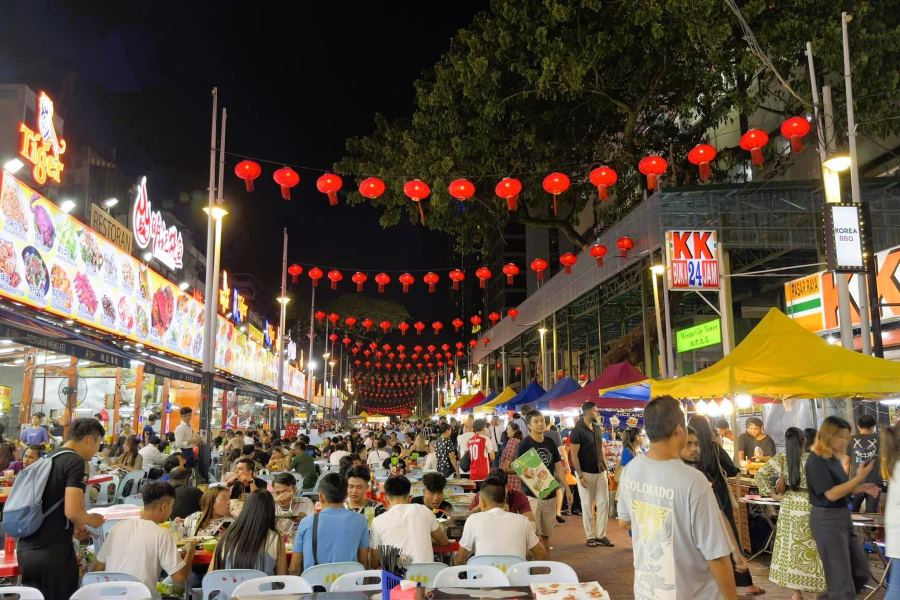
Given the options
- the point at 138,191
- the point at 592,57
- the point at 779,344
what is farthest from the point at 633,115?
the point at 138,191

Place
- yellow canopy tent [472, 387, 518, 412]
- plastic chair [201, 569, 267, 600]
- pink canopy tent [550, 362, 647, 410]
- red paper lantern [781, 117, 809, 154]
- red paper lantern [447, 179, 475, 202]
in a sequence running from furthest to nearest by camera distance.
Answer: yellow canopy tent [472, 387, 518, 412], pink canopy tent [550, 362, 647, 410], red paper lantern [447, 179, 475, 202], red paper lantern [781, 117, 809, 154], plastic chair [201, 569, 267, 600]

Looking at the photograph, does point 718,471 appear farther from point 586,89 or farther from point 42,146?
point 42,146

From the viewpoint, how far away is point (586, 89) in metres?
20.0

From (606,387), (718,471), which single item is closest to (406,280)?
(606,387)

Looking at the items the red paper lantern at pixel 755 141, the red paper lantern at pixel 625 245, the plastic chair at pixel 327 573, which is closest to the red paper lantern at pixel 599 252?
the red paper lantern at pixel 625 245

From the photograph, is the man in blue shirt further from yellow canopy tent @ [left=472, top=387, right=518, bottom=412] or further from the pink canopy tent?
yellow canopy tent @ [left=472, top=387, right=518, bottom=412]

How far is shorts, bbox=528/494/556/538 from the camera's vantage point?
983 cm

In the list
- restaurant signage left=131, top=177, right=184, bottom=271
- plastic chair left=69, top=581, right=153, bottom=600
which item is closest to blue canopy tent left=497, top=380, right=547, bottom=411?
restaurant signage left=131, top=177, right=184, bottom=271

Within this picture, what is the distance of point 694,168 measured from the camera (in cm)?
2205

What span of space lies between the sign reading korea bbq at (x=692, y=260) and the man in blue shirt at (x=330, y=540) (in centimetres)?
1312

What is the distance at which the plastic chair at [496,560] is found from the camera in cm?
570

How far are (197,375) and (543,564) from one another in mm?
18892

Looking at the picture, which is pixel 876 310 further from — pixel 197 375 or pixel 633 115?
pixel 197 375

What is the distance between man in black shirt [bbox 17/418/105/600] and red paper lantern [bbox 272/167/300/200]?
8753 mm
